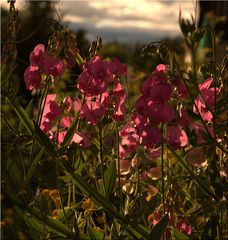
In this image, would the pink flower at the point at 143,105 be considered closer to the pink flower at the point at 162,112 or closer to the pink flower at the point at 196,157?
the pink flower at the point at 162,112

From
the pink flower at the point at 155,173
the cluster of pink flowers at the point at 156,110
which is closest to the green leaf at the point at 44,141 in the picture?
the cluster of pink flowers at the point at 156,110

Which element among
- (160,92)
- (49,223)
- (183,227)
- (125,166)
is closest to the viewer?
(160,92)

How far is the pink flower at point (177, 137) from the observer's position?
4.53 feet

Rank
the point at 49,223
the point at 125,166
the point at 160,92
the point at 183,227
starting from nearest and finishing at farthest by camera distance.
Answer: the point at 160,92, the point at 49,223, the point at 183,227, the point at 125,166

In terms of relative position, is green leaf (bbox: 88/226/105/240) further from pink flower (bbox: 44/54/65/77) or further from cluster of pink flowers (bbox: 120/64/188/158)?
pink flower (bbox: 44/54/65/77)

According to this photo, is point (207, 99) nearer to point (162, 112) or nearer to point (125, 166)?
point (162, 112)

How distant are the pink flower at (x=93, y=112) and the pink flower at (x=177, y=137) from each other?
0.16 metres

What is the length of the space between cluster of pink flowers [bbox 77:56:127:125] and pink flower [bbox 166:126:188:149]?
13 centimetres

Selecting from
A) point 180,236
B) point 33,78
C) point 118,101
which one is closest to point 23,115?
point 33,78

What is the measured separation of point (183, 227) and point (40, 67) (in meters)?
0.49

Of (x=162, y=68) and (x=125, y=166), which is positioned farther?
(x=125, y=166)

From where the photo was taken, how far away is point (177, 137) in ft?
4.53

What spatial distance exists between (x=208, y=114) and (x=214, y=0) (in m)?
11.5

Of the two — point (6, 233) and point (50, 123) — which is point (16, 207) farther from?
point (6, 233)
